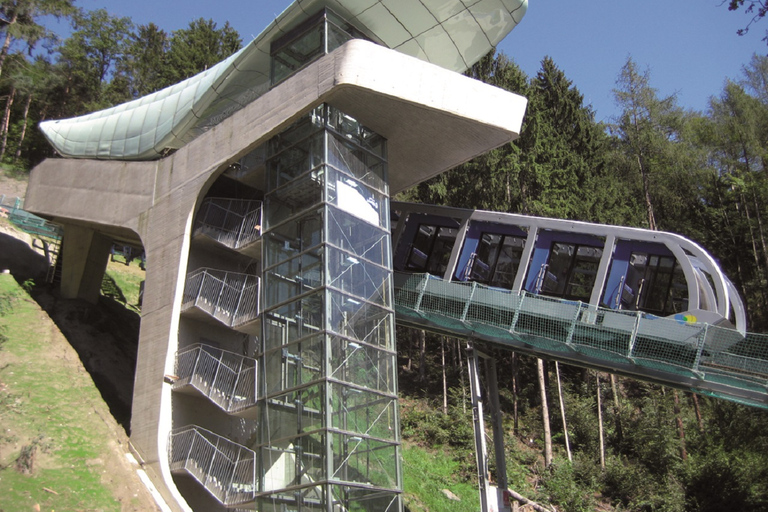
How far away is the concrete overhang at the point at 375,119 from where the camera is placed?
17312 millimetres

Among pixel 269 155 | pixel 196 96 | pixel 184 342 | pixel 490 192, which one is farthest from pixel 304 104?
pixel 490 192

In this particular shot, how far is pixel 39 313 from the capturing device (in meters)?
23.0

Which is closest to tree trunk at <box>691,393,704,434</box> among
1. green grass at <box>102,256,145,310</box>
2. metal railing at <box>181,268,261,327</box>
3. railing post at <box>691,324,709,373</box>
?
railing post at <box>691,324,709,373</box>

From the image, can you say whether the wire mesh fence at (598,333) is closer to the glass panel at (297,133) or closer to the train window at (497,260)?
the train window at (497,260)

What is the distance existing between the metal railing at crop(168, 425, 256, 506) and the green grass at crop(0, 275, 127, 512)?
1.70 m

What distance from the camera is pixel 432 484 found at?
81.7 ft

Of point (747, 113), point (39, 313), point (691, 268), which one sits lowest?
point (39, 313)

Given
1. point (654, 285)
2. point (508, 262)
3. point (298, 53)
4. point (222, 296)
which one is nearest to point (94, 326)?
point (222, 296)

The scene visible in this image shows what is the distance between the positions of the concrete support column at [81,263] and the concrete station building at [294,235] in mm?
3931

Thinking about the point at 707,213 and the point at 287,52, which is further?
the point at 707,213

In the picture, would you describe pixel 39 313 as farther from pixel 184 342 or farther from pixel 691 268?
pixel 691 268

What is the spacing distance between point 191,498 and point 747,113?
110 ft

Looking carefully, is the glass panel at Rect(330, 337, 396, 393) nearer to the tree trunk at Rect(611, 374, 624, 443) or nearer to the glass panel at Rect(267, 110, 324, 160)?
the glass panel at Rect(267, 110, 324, 160)

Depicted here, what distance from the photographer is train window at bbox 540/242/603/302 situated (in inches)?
738
